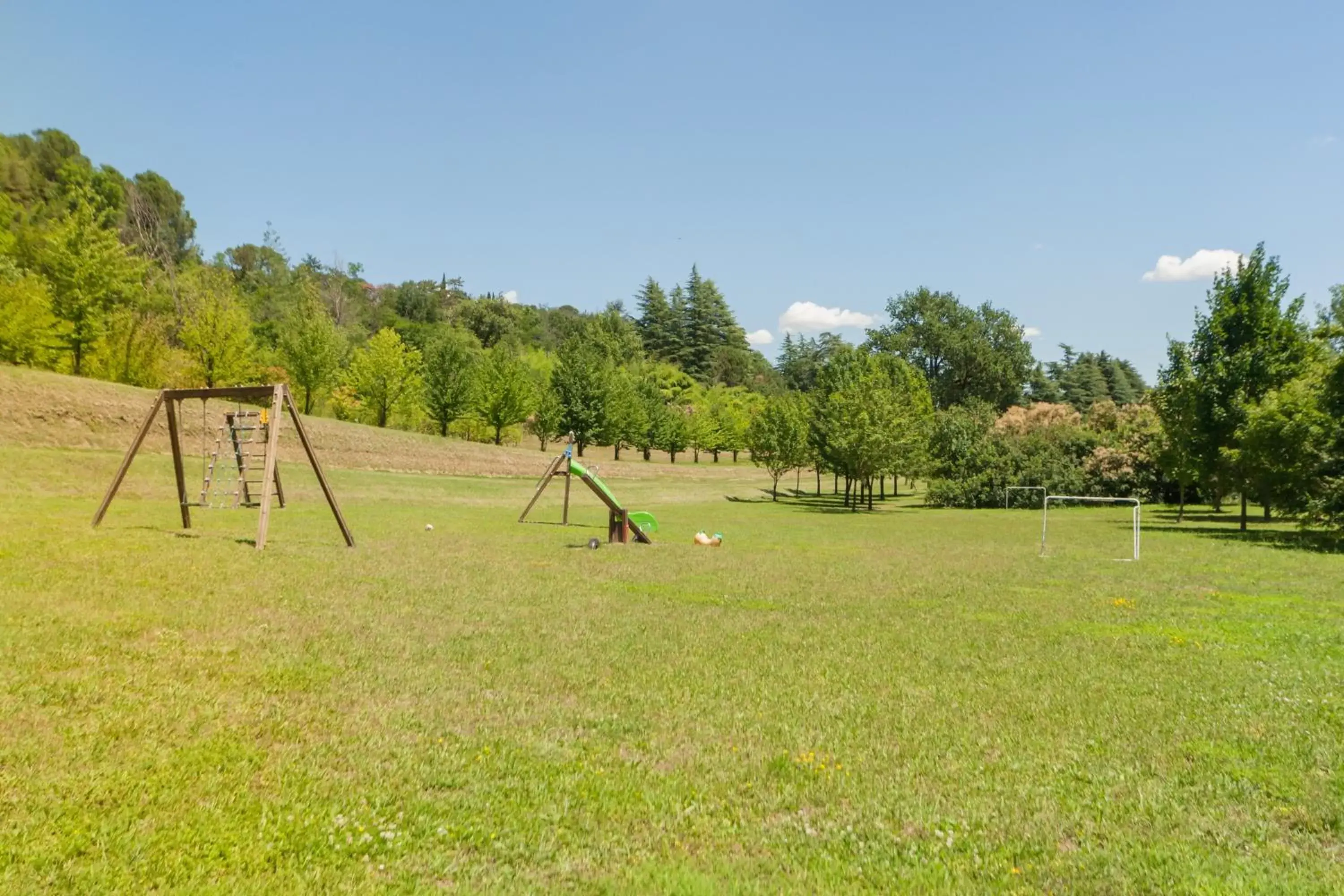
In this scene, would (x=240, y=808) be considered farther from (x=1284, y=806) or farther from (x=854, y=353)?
(x=854, y=353)

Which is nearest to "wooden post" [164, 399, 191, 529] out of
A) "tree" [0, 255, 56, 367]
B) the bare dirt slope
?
the bare dirt slope

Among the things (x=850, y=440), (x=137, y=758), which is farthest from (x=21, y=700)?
(x=850, y=440)

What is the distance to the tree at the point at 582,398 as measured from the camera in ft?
234

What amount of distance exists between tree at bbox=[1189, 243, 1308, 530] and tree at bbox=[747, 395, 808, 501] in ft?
90.7

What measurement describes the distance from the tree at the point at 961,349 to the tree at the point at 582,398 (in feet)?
132

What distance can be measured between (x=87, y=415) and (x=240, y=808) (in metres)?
39.4

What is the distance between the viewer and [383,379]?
63594 millimetres

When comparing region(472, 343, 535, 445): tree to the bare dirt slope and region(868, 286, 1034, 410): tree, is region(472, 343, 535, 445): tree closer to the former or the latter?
the bare dirt slope

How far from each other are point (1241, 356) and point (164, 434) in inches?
1946

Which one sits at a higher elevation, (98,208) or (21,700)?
(98,208)

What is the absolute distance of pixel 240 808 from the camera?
5.03 meters

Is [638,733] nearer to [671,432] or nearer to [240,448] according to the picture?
[240,448]

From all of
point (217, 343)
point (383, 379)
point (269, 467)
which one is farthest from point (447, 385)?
point (269, 467)

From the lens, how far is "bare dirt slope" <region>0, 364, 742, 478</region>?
3428 cm
